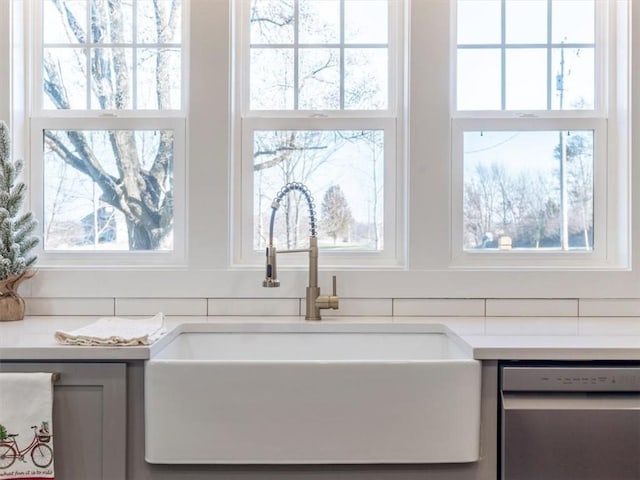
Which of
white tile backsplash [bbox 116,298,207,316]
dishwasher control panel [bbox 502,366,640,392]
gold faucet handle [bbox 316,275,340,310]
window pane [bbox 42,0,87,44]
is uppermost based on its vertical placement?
window pane [bbox 42,0,87,44]

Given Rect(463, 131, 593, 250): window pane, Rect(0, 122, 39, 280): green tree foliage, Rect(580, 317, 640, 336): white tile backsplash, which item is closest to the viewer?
Rect(580, 317, 640, 336): white tile backsplash

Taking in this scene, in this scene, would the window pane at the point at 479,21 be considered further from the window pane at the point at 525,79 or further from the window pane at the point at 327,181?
the window pane at the point at 327,181

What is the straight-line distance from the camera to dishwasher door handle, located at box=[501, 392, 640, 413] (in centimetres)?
138

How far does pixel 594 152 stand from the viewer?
2.11 m

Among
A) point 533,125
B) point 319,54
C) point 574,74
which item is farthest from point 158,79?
point 574,74

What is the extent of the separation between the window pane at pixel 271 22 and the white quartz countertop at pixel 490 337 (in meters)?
1.13

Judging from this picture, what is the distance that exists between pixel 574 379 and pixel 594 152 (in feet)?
3.61

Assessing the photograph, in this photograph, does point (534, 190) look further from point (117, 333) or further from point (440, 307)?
point (117, 333)

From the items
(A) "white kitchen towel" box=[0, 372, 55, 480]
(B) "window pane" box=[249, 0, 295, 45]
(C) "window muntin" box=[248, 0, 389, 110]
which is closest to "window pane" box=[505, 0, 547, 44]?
(C) "window muntin" box=[248, 0, 389, 110]

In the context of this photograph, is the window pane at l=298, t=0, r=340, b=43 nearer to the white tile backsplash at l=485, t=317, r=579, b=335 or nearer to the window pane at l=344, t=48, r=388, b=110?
the window pane at l=344, t=48, r=388, b=110

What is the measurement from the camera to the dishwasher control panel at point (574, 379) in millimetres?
1396

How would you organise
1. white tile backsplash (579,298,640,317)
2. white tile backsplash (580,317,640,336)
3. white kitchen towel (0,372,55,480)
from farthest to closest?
white tile backsplash (579,298,640,317) < white tile backsplash (580,317,640,336) < white kitchen towel (0,372,55,480)

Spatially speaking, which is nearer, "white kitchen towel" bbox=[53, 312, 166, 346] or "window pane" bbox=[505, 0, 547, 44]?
"white kitchen towel" bbox=[53, 312, 166, 346]

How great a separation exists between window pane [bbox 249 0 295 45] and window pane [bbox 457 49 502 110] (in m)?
0.70
